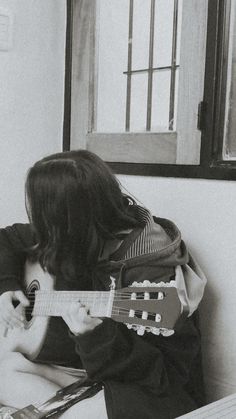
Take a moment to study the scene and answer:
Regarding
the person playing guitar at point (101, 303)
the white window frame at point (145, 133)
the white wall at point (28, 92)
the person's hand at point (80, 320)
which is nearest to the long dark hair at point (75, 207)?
the person playing guitar at point (101, 303)

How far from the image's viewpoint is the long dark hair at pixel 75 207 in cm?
93

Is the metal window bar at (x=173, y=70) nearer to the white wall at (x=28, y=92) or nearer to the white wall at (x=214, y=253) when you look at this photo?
the white wall at (x=214, y=253)

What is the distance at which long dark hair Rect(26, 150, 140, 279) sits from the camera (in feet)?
3.06

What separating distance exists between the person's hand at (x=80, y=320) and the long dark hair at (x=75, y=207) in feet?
0.39

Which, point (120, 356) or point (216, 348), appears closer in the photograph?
point (120, 356)

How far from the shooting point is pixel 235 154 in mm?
1078

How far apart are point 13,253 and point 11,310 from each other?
0.38 ft

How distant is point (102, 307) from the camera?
34.0 inches

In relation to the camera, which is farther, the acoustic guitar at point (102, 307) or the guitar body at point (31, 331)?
the guitar body at point (31, 331)

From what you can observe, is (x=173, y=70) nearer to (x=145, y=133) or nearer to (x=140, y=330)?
(x=145, y=133)

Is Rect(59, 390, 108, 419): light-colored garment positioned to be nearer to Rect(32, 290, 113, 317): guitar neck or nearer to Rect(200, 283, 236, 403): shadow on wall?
Rect(32, 290, 113, 317): guitar neck

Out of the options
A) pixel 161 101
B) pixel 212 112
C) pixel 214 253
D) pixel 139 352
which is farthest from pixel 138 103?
pixel 139 352

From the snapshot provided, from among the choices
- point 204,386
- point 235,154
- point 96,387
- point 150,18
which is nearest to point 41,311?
point 96,387

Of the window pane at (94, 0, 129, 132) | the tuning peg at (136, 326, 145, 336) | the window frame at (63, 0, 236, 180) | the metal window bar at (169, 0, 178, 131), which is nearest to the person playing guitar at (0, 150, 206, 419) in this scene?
the tuning peg at (136, 326, 145, 336)
